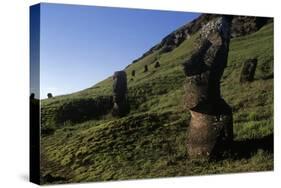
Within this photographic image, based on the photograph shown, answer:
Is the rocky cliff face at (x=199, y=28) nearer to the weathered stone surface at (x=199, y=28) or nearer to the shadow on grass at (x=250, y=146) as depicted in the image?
the weathered stone surface at (x=199, y=28)

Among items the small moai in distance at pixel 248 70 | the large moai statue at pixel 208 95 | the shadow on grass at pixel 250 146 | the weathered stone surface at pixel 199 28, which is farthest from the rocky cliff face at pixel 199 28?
the shadow on grass at pixel 250 146

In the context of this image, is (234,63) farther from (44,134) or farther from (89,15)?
(44,134)

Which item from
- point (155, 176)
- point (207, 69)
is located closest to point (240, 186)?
point (155, 176)

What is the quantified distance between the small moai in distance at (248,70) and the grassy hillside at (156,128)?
0.09m

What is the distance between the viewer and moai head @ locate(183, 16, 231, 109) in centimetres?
1089

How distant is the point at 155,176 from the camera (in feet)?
34.5

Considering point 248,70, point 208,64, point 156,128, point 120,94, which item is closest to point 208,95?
point 208,64

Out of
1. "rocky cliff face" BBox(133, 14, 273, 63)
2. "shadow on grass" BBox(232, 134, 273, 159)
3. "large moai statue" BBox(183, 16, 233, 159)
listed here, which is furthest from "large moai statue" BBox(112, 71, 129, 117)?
"shadow on grass" BBox(232, 134, 273, 159)

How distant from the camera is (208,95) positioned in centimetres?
1099

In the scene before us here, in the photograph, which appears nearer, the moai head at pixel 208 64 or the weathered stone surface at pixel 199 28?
the weathered stone surface at pixel 199 28

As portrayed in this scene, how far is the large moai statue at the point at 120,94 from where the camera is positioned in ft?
33.6

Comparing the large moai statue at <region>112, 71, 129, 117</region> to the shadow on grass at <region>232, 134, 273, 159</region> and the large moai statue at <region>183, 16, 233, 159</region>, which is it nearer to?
the large moai statue at <region>183, 16, 233, 159</region>

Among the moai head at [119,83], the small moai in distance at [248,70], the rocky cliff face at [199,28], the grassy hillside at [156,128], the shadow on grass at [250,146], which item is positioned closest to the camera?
the grassy hillside at [156,128]

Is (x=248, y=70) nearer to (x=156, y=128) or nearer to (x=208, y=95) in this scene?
(x=208, y=95)
